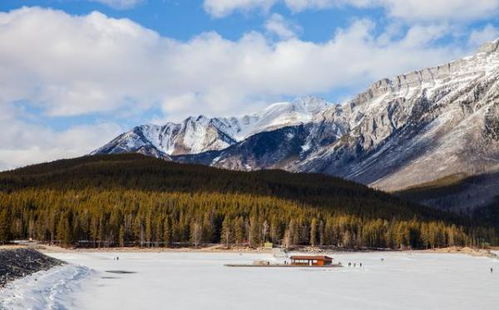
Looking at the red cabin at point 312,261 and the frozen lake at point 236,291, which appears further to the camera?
the red cabin at point 312,261

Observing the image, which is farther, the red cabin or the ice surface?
the red cabin

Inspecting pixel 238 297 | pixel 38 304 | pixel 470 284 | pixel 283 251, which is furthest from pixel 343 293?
pixel 283 251

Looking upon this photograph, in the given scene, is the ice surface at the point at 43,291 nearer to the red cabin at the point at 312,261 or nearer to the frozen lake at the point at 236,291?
the frozen lake at the point at 236,291

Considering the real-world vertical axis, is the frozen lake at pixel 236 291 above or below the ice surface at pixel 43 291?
below

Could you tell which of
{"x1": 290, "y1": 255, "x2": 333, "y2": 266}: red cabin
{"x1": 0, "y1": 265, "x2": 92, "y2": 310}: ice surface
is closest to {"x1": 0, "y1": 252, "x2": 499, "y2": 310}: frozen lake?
{"x1": 0, "y1": 265, "x2": 92, "y2": 310}: ice surface

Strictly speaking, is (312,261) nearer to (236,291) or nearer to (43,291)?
(236,291)

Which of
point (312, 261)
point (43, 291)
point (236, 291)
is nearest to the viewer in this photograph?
point (43, 291)

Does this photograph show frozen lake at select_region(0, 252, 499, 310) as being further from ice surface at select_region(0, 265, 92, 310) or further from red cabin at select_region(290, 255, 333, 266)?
red cabin at select_region(290, 255, 333, 266)

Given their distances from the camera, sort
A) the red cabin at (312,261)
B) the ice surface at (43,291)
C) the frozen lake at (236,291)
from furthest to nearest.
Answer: the red cabin at (312,261), the frozen lake at (236,291), the ice surface at (43,291)

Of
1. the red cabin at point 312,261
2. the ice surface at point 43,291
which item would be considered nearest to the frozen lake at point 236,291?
the ice surface at point 43,291

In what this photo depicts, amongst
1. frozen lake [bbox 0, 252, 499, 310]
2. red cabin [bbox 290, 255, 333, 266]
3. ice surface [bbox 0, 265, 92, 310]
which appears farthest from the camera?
red cabin [bbox 290, 255, 333, 266]

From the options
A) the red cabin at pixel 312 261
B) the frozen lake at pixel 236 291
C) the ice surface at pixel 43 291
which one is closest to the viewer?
the ice surface at pixel 43 291

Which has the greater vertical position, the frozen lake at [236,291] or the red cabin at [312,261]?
the red cabin at [312,261]

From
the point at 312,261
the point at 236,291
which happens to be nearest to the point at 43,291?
the point at 236,291
